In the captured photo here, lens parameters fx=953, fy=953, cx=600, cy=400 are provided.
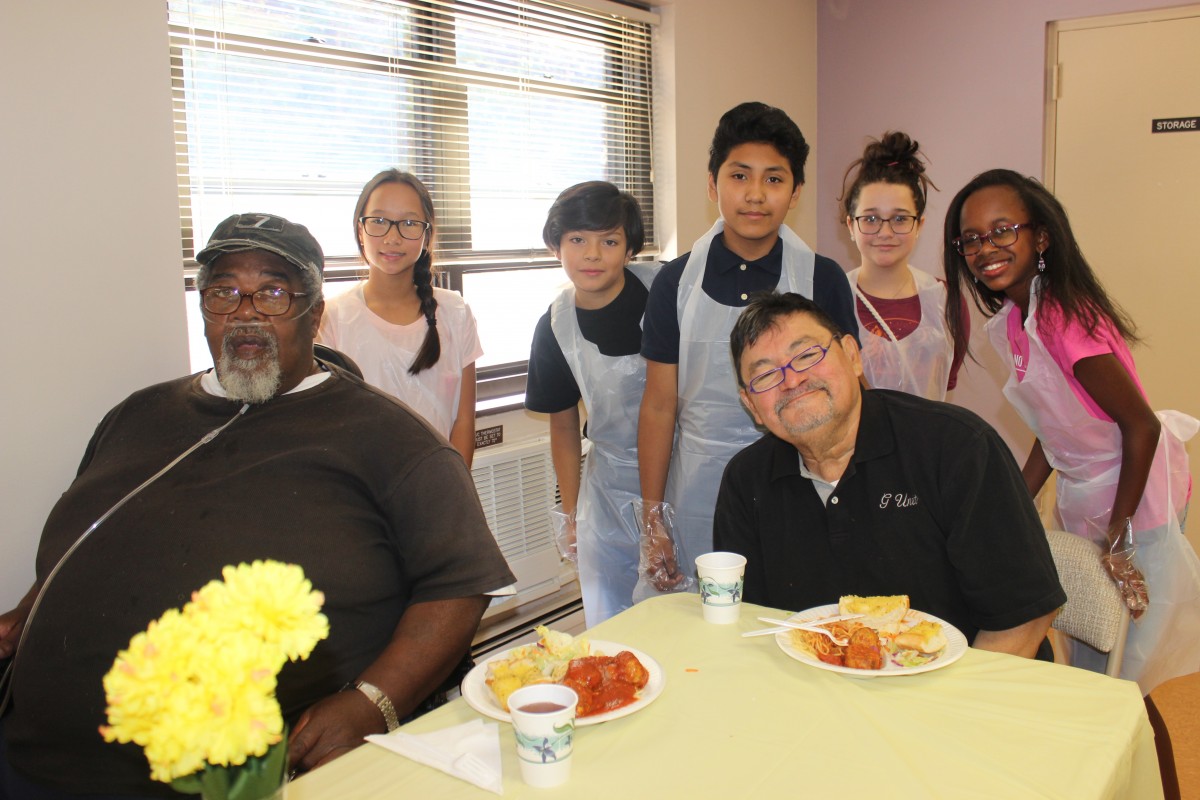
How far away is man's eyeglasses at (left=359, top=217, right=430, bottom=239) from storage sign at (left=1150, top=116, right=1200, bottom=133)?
2840mm

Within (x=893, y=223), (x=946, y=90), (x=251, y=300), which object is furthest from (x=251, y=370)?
(x=946, y=90)

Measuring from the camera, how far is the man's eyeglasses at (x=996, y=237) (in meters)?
2.08

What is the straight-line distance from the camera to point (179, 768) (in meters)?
0.67

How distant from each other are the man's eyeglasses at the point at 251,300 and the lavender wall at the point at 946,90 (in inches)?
116

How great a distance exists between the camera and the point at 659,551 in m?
2.22

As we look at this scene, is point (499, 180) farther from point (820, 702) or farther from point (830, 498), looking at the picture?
point (820, 702)

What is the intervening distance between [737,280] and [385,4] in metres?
1.52

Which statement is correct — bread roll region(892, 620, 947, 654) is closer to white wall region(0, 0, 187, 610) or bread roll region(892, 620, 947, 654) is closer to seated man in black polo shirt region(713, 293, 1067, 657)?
seated man in black polo shirt region(713, 293, 1067, 657)

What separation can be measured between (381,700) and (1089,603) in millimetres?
1176

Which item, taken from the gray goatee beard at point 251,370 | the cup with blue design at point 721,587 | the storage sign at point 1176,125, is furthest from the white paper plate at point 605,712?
the storage sign at point 1176,125

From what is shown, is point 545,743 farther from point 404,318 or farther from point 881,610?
point 404,318

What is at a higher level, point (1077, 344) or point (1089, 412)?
point (1077, 344)

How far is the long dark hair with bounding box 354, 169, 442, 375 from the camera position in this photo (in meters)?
2.43

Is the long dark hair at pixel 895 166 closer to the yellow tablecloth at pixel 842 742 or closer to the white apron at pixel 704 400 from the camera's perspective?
the white apron at pixel 704 400
